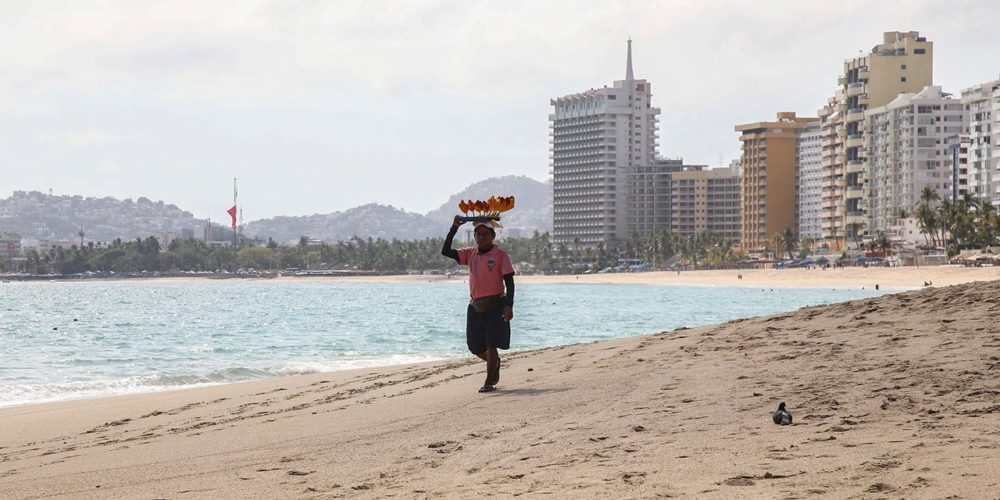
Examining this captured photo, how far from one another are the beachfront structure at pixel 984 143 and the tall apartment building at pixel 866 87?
77.8ft

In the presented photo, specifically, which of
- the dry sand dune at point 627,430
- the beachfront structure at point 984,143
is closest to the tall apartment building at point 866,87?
the beachfront structure at point 984,143

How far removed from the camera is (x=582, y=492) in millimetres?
6887

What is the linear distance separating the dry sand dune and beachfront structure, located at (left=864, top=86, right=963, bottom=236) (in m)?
159

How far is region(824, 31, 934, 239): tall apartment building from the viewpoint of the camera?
17975 cm

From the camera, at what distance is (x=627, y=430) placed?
8891mm

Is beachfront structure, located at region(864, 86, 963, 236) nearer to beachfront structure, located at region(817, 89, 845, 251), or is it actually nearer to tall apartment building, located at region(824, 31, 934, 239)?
tall apartment building, located at region(824, 31, 934, 239)

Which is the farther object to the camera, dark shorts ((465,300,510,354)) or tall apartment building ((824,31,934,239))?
tall apartment building ((824,31,934,239))

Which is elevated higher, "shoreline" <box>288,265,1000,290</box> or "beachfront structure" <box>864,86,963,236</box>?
"beachfront structure" <box>864,86,963,236</box>

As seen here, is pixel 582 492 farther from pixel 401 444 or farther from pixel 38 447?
pixel 38 447

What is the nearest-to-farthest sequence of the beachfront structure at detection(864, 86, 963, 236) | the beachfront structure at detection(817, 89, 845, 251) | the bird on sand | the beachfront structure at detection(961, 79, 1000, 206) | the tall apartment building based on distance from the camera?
the bird on sand
the beachfront structure at detection(961, 79, 1000, 206)
the beachfront structure at detection(864, 86, 963, 236)
the tall apartment building
the beachfront structure at detection(817, 89, 845, 251)

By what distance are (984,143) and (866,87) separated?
35881mm

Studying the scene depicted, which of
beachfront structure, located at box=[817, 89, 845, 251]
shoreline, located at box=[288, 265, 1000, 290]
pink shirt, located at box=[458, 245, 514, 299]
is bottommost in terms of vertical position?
shoreline, located at box=[288, 265, 1000, 290]

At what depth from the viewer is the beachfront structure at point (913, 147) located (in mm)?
168250

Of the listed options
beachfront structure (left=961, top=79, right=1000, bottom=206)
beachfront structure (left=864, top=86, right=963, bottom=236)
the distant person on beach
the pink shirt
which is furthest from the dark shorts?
beachfront structure (left=864, top=86, right=963, bottom=236)
